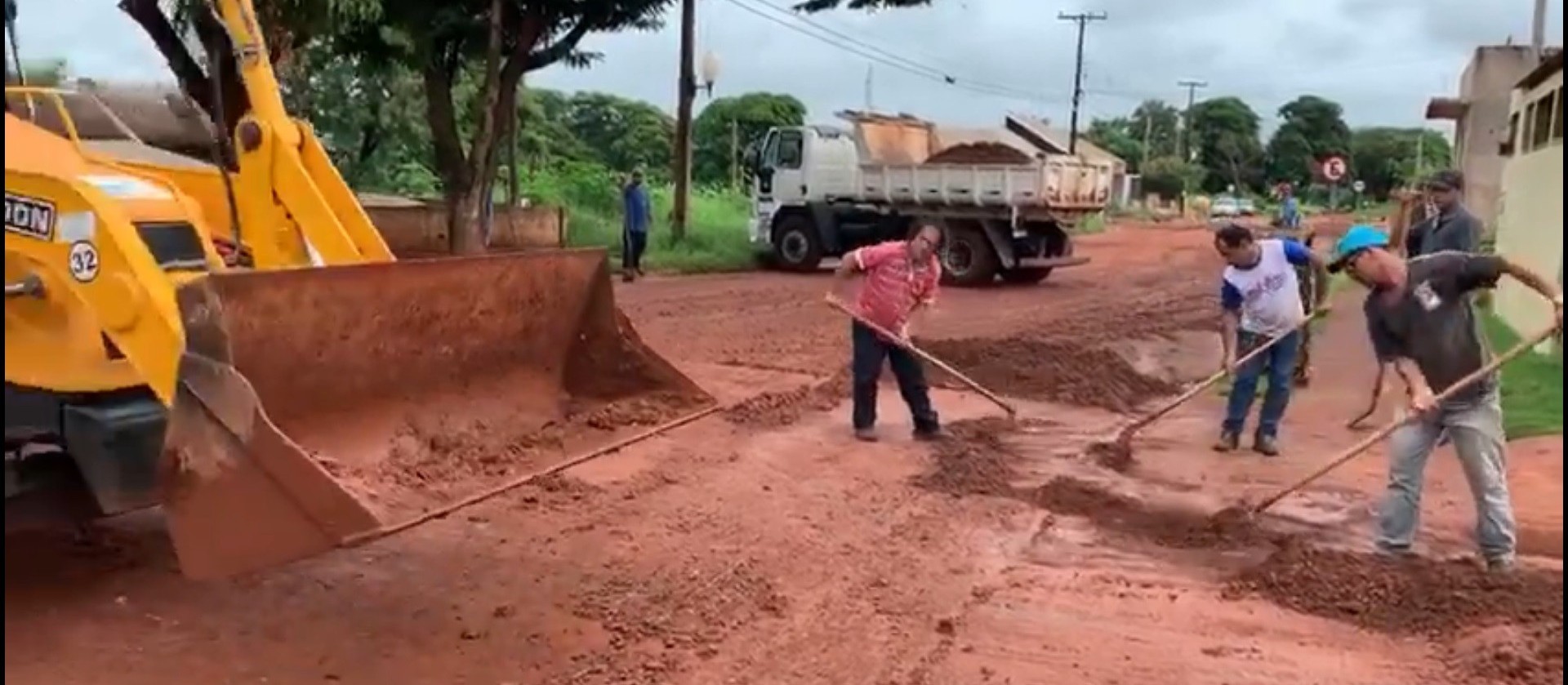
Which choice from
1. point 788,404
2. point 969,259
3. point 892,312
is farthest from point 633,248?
point 892,312

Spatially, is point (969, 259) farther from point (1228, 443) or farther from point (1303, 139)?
point (1303, 139)

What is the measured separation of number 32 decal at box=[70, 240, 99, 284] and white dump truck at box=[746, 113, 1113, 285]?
18598 millimetres

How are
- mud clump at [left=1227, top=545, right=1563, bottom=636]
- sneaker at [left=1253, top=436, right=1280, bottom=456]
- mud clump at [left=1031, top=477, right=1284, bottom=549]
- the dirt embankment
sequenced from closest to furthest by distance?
the dirt embankment < mud clump at [left=1227, top=545, right=1563, bottom=636] < mud clump at [left=1031, top=477, right=1284, bottom=549] < sneaker at [left=1253, top=436, right=1280, bottom=456]

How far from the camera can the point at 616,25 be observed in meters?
21.7

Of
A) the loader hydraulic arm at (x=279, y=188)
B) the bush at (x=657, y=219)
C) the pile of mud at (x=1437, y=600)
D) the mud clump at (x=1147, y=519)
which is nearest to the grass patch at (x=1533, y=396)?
the mud clump at (x=1147, y=519)

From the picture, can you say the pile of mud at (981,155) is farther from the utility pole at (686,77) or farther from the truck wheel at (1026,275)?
the utility pole at (686,77)

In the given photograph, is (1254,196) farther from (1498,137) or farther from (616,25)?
(616,25)

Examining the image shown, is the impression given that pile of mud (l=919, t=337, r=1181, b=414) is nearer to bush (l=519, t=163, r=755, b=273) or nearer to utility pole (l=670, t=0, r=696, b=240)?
bush (l=519, t=163, r=755, b=273)

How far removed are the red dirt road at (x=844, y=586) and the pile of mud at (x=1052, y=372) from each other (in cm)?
192

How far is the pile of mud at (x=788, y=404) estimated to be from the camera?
10.4 meters

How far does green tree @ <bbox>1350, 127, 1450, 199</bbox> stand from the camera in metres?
87.0

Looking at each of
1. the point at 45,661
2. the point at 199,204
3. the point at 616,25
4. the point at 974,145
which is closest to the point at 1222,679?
the point at 45,661

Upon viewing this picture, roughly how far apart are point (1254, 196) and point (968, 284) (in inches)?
2729

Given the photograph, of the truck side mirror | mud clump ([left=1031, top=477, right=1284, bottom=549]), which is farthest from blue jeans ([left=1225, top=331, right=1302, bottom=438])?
the truck side mirror
